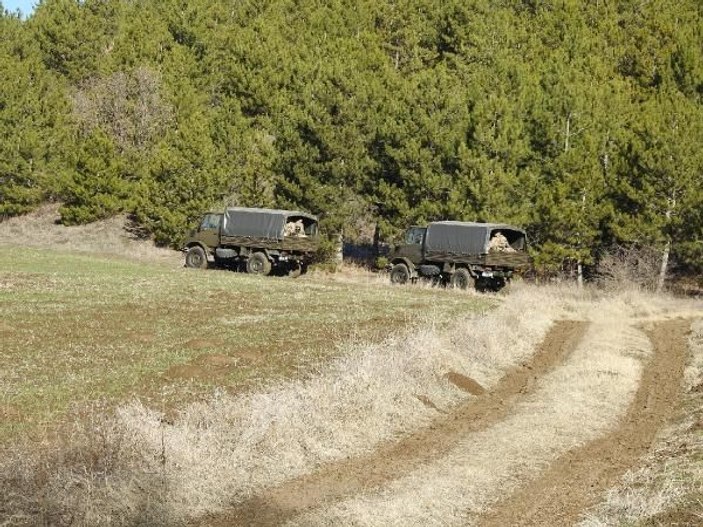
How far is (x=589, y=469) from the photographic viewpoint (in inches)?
384

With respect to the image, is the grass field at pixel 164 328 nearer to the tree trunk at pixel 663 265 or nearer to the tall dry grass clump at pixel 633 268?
the tall dry grass clump at pixel 633 268

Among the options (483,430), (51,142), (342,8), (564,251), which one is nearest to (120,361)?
(483,430)

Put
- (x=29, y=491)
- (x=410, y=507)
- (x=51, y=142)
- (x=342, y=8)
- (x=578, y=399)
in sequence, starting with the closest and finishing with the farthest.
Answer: (x=29, y=491)
(x=410, y=507)
(x=578, y=399)
(x=51, y=142)
(x=342, y=8)

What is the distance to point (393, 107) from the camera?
37.8 meters

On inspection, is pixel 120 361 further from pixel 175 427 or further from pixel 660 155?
pixel 660 155

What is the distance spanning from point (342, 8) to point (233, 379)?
2032 inches

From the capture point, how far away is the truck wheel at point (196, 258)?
36156mm

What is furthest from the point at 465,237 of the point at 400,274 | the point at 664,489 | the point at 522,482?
the point at 664,489

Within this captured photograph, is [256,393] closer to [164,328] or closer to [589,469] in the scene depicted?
[589,469]

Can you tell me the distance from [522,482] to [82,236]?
41.9m

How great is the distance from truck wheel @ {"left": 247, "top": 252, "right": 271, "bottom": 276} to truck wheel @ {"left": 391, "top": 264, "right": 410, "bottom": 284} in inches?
220

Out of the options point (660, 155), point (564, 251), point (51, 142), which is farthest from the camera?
point (51, 142)

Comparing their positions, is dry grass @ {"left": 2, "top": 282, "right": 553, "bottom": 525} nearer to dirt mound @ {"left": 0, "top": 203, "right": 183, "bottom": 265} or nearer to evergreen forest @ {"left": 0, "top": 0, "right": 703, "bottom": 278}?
evergreen forest @ {"left": 0, "top": 0, "right": 703, "bottom": 278}

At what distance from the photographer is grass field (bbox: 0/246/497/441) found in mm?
12555
